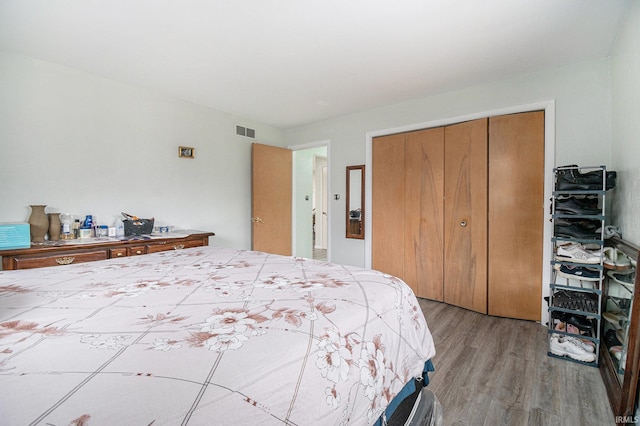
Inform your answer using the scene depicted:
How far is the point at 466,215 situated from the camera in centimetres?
313

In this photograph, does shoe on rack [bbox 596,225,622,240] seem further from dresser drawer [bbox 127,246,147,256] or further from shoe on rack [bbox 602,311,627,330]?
dresser drawer [bbox 127,246,147,256]

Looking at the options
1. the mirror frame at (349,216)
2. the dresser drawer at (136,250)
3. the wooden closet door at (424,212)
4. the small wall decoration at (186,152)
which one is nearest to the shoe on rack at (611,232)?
the wooden closet door at (424,212)

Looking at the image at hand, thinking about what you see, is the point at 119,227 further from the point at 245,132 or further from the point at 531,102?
the point at 531,102

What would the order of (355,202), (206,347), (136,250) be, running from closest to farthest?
(206,347) < (136,250) < (355,202)

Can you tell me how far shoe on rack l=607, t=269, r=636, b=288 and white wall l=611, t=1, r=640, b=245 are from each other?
20 centimetres

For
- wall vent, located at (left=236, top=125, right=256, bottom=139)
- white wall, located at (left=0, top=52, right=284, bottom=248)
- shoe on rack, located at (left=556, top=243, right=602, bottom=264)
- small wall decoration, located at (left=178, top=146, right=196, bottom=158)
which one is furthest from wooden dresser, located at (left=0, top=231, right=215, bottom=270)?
shoe on rack, located at (left=556, top=243, right=602, bottom=264)

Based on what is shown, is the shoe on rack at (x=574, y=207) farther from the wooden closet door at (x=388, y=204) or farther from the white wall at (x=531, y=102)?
the wooden closet door at (x=388, y=204)

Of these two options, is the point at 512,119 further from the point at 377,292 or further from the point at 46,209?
the point at 46,209

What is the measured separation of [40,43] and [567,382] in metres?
4.57

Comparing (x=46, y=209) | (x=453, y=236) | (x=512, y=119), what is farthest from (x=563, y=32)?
(x=46, y=209)

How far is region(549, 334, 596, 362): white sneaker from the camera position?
2.04 meters

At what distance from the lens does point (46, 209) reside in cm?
256

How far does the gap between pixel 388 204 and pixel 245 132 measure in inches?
91.5

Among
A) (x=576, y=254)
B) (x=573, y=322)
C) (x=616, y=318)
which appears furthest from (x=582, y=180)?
(x=573, y=322)
